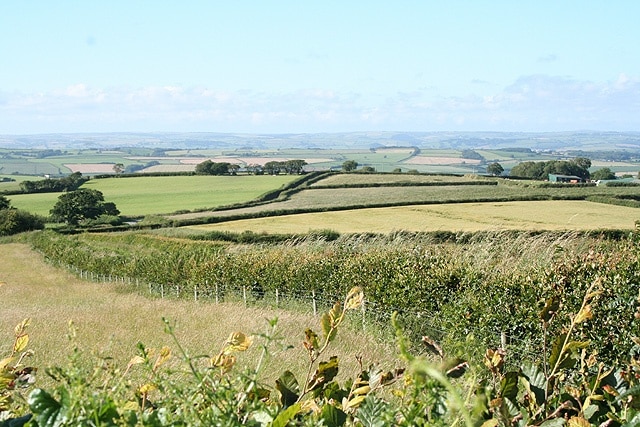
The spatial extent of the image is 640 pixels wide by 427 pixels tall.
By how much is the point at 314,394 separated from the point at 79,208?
71370 mm

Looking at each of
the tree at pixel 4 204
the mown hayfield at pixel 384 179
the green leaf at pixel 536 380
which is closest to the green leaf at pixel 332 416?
the green leaf at pixel 536 380

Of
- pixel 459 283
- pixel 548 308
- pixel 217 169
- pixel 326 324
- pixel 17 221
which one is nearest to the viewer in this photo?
pixel 326 324

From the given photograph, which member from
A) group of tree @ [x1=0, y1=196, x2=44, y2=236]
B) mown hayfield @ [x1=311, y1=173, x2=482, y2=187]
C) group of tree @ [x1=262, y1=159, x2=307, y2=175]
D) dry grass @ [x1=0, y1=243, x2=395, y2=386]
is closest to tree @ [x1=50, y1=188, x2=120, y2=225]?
group of tree @ [x1=0, y1=196, x2=44, y2=236]

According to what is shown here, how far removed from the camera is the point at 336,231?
45.1 meters

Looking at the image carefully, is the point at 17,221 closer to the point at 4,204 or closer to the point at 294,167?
the point at 4,204

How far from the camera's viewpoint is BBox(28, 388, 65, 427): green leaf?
166cm

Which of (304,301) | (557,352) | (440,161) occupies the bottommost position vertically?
(440,161)

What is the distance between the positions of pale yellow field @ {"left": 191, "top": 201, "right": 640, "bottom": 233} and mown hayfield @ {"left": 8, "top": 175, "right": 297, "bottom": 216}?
18765 millimetres

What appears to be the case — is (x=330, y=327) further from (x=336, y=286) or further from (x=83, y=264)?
(x=83, y=264)

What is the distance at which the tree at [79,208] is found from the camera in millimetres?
69562

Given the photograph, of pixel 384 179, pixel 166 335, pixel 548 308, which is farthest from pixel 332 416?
pixel 384 179

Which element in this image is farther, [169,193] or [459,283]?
[169,193]

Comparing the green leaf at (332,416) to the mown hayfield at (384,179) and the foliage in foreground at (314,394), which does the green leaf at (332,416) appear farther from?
the mown hayfield at (384,179)

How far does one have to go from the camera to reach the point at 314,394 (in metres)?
2.53
